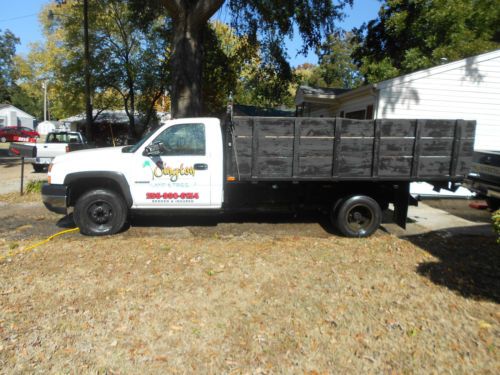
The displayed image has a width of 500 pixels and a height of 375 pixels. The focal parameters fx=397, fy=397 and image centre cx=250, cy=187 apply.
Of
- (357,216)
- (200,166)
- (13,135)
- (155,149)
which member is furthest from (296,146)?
(13,135)

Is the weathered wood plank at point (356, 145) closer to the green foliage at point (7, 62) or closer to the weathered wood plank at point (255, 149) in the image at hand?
the weathered wood plank at point (255, 149)

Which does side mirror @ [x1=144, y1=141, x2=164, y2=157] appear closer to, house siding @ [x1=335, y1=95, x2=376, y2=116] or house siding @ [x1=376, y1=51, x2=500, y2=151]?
house siding @ [x1=376, y1=51, x2=500, y2=151]

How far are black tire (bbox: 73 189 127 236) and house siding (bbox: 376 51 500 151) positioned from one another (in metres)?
7.96

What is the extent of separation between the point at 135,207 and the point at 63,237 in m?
1.26

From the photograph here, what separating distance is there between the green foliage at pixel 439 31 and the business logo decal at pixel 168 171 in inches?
436

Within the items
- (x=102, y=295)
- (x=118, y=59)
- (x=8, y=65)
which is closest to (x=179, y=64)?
(x=102, y=295)

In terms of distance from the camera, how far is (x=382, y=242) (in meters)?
6.40

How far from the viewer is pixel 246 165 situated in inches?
243

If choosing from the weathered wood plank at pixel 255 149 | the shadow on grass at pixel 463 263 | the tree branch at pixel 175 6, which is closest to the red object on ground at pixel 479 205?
the shadow on grass at pixel 463 263

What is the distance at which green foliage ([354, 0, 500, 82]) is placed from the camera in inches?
603

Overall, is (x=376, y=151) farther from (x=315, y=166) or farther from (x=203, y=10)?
(x=203, y=10)

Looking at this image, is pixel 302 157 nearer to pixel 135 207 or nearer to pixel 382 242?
pixel 382 242

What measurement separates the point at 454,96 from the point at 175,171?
8.79 m

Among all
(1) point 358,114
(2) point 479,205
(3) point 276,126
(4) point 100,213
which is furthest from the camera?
(1) point 358,114
